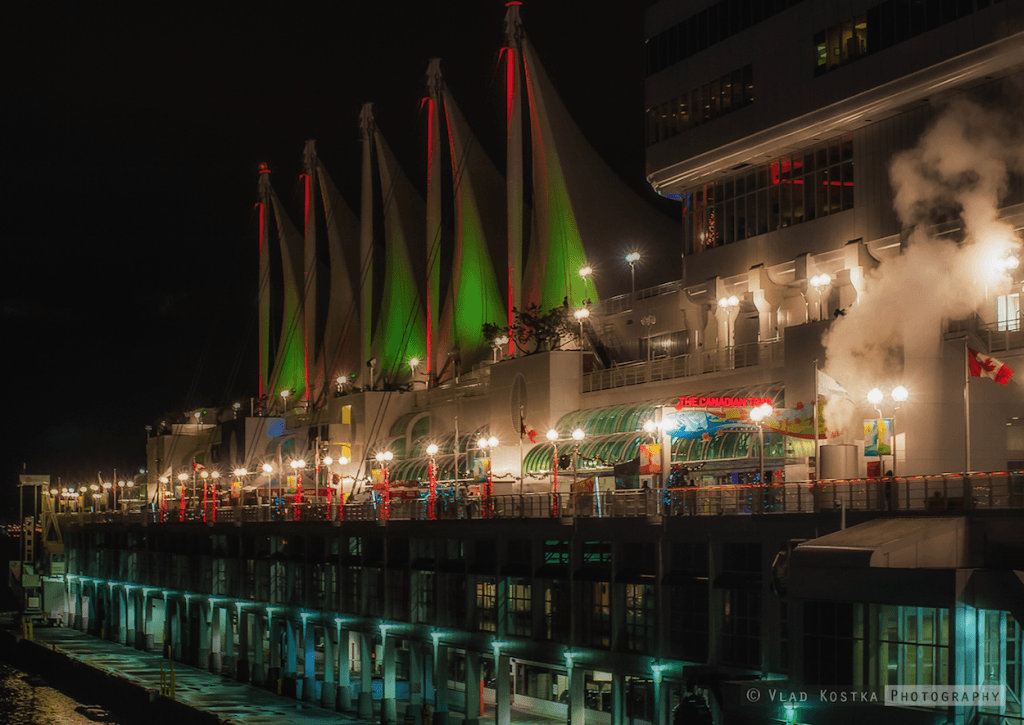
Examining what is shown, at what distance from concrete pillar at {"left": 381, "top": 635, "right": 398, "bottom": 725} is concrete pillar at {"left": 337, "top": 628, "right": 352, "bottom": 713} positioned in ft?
9.48

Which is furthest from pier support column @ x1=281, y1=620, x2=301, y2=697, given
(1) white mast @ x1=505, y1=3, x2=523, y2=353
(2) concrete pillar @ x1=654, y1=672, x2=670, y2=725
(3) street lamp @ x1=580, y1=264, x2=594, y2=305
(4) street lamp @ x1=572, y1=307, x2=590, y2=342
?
(2) concrete pillar @ x1=654, y1=672, x2=670, y2=725

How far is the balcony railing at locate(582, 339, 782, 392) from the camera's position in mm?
48500

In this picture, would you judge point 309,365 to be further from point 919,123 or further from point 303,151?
point 919,123

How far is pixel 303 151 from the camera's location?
102m

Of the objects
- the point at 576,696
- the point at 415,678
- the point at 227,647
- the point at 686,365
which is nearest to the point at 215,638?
the point at 227,647

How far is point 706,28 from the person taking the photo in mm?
49625

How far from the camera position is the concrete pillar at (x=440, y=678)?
43.4m

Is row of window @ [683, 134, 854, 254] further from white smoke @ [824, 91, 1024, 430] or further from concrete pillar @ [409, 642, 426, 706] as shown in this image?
concrete pillar @ [409, 642, 426, 706]

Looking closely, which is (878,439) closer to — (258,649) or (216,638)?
(258,649)

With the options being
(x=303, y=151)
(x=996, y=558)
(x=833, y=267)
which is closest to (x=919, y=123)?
(x=833, y=267)

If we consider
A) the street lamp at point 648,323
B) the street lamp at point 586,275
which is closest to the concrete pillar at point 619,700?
the street lamp at point 648,323

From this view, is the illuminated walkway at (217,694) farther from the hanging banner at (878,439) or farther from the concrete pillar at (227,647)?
the hanging banner at (878,439)

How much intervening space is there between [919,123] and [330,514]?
26.9 m

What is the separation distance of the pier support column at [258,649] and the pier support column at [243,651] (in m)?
0.26
